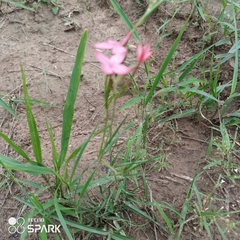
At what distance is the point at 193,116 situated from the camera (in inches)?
57.6

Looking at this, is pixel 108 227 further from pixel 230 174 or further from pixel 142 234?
pixel 230 174

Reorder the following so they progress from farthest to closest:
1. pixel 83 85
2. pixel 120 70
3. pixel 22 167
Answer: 1. pixel 83 85
2. pixel 22 167
3. pixel 120 70

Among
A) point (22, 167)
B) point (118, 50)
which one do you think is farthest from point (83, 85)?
point (118, 50)

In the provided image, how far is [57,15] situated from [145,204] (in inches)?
55.0

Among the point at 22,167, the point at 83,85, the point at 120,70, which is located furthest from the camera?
the point at 83,85

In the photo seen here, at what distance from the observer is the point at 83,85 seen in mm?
1634

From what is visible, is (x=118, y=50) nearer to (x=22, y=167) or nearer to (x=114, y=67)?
(x=114, y=67)

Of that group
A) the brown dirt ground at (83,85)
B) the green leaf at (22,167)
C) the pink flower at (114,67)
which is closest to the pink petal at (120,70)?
the pink flower at (114,67)

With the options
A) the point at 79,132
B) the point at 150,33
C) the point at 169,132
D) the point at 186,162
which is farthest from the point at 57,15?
the point at 186,162

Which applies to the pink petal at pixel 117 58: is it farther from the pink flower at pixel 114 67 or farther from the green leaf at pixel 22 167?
the green leaf at pixel 22 167

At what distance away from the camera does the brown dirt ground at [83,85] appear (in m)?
1.25

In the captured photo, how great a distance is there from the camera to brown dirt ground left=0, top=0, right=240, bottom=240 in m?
1.25

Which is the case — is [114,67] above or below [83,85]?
above

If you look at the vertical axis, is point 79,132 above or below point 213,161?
below
